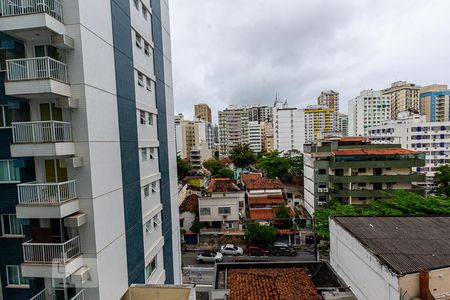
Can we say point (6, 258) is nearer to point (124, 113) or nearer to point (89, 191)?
point (89, 191)

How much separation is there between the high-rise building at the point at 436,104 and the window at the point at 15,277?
100 metres

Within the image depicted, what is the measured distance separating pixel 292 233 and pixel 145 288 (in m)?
22.3

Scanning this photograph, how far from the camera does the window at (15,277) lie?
7648 mm

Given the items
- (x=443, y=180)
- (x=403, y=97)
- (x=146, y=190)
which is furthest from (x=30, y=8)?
(x=403, y=97)

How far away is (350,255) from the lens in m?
13.8

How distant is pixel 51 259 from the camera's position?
6.89 m

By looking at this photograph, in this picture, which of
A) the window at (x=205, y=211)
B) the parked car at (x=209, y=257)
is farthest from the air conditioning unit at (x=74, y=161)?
the window at (x=205, y=211)

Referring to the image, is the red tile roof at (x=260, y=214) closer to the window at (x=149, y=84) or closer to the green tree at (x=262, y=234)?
the green tree at (x=262, y=234)

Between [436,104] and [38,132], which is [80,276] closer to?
[38,132]

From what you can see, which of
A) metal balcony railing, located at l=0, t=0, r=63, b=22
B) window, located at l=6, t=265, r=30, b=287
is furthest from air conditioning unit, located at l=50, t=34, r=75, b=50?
window, located at l=6, t=265, r=30, b=287

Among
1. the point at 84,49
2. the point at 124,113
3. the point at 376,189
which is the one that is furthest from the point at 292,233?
the point at 84,49

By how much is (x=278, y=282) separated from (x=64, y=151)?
10.9m

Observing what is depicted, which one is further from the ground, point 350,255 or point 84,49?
point 84,49

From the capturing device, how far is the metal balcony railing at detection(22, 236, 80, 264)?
6.80 meters
